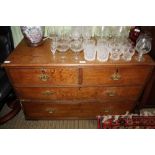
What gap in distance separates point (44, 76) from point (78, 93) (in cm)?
41

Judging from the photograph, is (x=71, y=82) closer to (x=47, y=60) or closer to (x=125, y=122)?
(x=47, y=60)

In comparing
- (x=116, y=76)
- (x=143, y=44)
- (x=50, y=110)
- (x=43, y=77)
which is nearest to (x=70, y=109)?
(x=50, y=110)

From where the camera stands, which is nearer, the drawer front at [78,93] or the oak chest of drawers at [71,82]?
the oak chest of drawers at [71,82]

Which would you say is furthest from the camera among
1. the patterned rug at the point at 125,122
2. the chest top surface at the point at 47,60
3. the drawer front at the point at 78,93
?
the patterned rug at the point at 125,122

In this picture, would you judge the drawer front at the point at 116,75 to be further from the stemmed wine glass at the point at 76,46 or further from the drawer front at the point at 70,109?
the drawer front at the point at 70,109

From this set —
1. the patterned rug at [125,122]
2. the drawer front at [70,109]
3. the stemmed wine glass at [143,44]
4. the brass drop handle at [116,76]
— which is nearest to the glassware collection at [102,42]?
the stemmed wine glass at [143,44]

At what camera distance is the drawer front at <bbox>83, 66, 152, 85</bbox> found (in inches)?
55.0

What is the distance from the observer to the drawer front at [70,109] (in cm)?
172

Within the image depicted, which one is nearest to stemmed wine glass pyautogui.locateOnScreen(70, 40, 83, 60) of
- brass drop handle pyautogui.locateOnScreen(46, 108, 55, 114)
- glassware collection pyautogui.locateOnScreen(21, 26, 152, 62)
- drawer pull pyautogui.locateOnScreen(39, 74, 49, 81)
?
glassware collection pyautogui.locateOnScreen(21, 26, 152, 62)

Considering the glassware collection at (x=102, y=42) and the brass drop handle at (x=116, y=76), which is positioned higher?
the glassware collection at (x=102, y=42)

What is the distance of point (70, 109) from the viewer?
177 centimetres

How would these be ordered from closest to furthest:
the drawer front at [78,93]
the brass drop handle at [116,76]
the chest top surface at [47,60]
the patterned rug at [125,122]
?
the chest top surface at [47,60] → the brass drop handle at [116,76] → the drawer front at [78,93] → the patterned rug at [125,122]

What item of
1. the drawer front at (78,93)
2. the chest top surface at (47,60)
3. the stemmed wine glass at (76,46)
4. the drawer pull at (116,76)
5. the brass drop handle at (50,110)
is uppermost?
the stemmed wine glass at (76,46)

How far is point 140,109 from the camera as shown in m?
2.04
